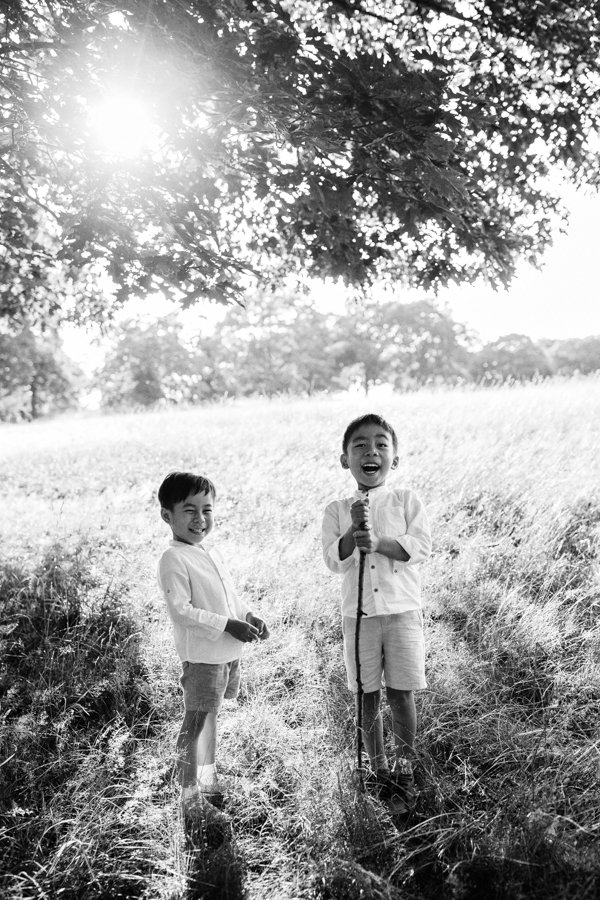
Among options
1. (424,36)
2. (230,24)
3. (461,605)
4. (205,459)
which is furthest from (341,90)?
(205,459)

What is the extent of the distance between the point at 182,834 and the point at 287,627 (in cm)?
176

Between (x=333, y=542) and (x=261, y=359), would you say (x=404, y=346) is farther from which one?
(x=333, y=542)

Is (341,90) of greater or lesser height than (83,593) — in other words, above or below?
above

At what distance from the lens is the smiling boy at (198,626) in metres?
2.79

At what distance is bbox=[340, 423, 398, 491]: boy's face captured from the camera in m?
3.11

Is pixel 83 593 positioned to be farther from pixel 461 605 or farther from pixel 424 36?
pixel 424 36

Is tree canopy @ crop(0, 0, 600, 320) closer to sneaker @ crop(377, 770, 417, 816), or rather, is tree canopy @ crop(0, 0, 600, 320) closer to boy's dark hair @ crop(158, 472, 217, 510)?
boy's dark hair @ crop(158, 472, 217, 510)

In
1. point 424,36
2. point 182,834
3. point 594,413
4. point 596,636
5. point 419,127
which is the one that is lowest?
point 182,834

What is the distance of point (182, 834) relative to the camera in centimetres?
260

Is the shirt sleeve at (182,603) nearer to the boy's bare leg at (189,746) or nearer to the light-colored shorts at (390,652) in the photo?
the boy's bare leg at (189,746)

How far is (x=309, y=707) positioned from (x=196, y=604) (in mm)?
1137

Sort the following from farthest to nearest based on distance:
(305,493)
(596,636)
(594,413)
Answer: (594,413)
(305,493)
(596,636)

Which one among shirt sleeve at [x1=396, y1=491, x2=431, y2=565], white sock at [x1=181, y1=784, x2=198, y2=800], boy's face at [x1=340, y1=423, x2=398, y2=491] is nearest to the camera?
white sock at [x1=181, y1=784, x2=198, y2=800]

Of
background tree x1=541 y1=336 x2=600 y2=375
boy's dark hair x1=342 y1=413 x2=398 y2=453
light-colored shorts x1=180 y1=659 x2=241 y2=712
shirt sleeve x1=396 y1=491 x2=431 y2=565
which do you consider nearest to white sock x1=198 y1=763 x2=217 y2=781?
light-colored shorts x1=180 y1=659 x2=241 y2=712
